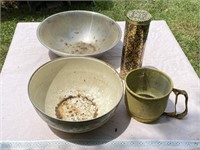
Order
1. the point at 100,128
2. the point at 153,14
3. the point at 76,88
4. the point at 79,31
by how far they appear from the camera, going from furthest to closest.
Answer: the point at 153,14 → the point at 79,31 → the point at 76,88 → the point at 100,128

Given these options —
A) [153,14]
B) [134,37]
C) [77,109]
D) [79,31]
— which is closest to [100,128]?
[77,109]

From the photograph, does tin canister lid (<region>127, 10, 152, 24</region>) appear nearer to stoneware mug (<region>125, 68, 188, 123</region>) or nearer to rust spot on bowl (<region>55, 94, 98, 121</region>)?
stoneware mug (<region>125, 68, 188, 123</region>)

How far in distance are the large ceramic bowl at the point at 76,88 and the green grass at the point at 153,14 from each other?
1.13 m

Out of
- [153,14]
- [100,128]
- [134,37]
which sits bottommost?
[153,14]

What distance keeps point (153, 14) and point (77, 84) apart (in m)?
1.48

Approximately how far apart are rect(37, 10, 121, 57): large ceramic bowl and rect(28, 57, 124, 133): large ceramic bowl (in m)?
0.17

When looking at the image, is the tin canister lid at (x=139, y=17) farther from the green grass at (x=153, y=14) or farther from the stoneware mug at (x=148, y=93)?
the green grass at (x=153, y=14)

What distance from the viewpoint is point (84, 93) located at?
91 centimetres

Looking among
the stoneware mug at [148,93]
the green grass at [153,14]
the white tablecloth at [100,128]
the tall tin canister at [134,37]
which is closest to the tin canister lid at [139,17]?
the tall tin canister at [134,37]

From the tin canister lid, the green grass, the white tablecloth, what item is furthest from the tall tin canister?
the green grass

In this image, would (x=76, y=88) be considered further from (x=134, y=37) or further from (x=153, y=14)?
(x=153, y=14)

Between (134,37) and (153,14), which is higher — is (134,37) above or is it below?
above

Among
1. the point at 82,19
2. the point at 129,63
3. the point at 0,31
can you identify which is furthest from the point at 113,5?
the point at 129,63

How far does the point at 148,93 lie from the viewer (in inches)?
34.4
